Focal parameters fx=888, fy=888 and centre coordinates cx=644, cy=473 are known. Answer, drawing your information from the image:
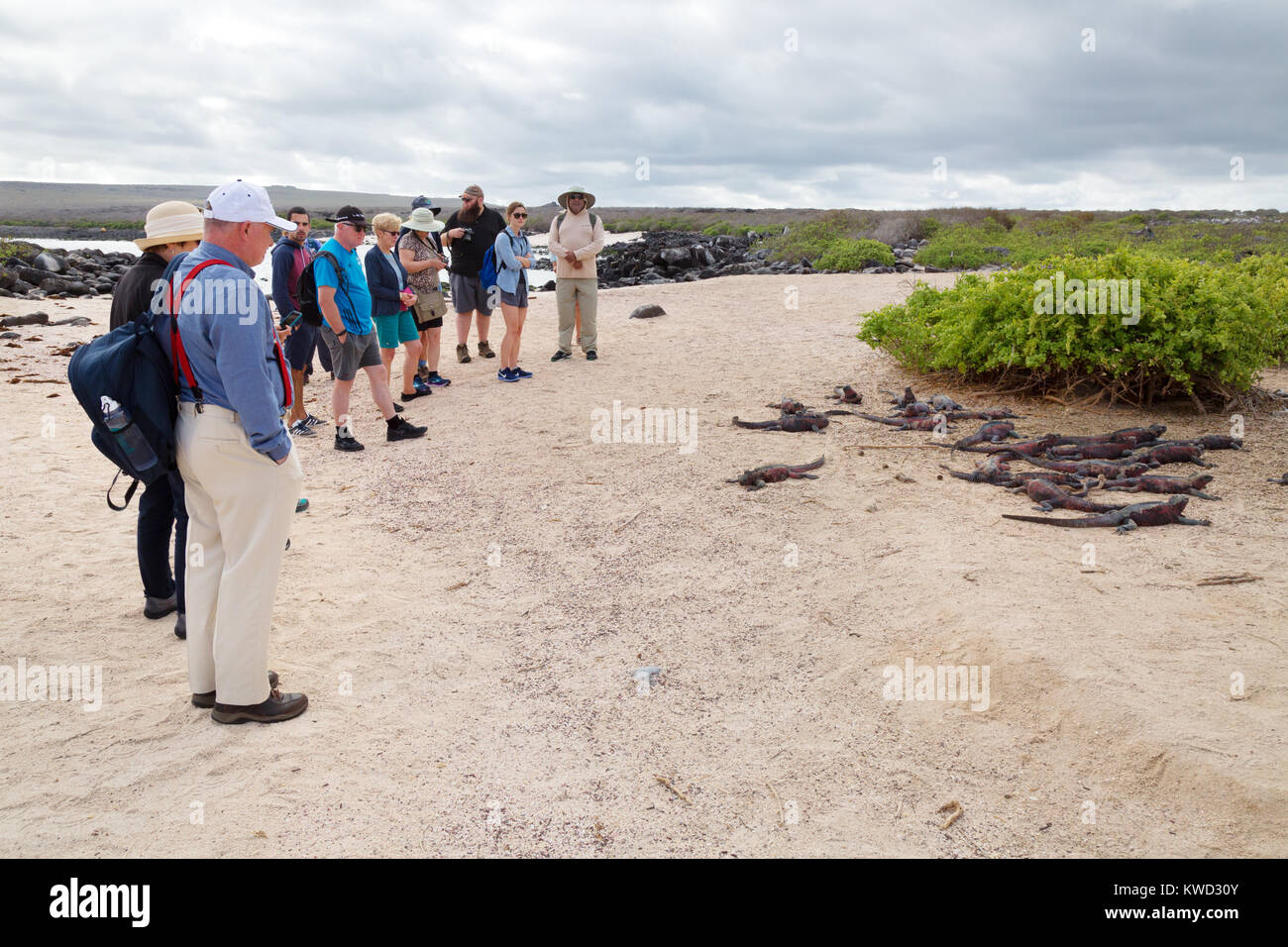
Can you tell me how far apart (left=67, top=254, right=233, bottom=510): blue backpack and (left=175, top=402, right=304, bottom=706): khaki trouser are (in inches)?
3.5

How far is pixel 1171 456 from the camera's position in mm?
6941

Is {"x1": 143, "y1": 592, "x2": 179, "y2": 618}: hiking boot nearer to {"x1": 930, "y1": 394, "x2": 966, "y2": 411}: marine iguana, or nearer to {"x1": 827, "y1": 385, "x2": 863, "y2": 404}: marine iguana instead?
{"x1": 827, "y1": 385, "x2": 863, "y2": 404}: marine iguana

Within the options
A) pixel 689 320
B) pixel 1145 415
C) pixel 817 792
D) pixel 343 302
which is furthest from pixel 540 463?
pixel 689 320

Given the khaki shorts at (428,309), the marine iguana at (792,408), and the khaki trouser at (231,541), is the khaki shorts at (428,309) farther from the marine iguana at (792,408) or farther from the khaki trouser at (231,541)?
the khaki trouser at (231,541)

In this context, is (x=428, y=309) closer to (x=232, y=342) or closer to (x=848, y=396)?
(x=848, y=396)

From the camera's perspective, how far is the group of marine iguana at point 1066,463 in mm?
5824

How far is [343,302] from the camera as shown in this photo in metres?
7.83

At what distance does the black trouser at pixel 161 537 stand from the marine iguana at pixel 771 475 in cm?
395

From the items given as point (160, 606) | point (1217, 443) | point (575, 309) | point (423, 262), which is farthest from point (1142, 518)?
point (575, 309)

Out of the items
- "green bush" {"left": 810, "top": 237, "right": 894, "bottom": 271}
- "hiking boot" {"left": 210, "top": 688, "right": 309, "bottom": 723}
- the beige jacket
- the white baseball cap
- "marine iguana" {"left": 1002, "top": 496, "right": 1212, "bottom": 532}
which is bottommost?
"hiking boot" {"left": 210, "top": 688, "right": 309, "bottom": 723}

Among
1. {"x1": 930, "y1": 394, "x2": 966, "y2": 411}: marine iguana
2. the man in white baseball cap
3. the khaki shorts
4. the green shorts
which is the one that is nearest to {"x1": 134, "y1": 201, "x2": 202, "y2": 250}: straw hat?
the man in white baseball cap

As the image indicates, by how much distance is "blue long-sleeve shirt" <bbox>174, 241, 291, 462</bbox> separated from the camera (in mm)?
3412
